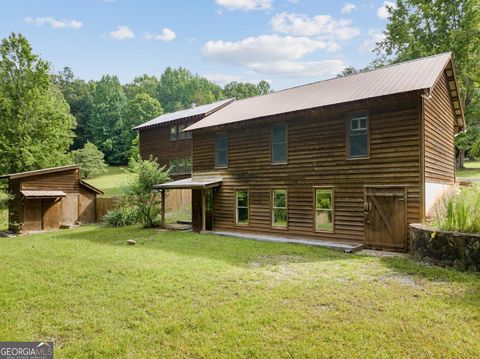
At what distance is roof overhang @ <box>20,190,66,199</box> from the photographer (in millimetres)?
19750

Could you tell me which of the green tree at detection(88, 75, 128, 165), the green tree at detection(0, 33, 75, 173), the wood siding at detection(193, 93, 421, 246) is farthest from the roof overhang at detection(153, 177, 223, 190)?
the green tree at detection(88, 75, 128, 165)

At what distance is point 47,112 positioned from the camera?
31500mm

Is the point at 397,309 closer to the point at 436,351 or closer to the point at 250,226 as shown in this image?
the point at 436,351

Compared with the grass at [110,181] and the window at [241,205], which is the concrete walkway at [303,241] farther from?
the grass at [110,181]

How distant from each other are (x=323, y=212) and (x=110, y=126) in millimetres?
50231

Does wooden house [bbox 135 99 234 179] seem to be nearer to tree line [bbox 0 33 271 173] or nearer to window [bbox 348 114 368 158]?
tree line [bbox 0 33 271 173]

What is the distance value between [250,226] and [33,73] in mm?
26905

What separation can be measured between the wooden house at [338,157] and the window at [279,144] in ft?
0.15

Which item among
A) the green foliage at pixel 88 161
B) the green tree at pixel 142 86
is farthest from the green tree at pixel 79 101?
the green foliage at pixel 88 161

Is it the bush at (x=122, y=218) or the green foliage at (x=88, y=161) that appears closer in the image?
the bush at (x=122, y=218)

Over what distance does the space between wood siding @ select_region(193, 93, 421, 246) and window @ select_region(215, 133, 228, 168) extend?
31cm

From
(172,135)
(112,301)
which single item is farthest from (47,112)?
(112,301)

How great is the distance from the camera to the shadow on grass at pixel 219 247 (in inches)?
418

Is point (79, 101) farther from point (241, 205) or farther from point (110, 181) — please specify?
point (241, 205)
